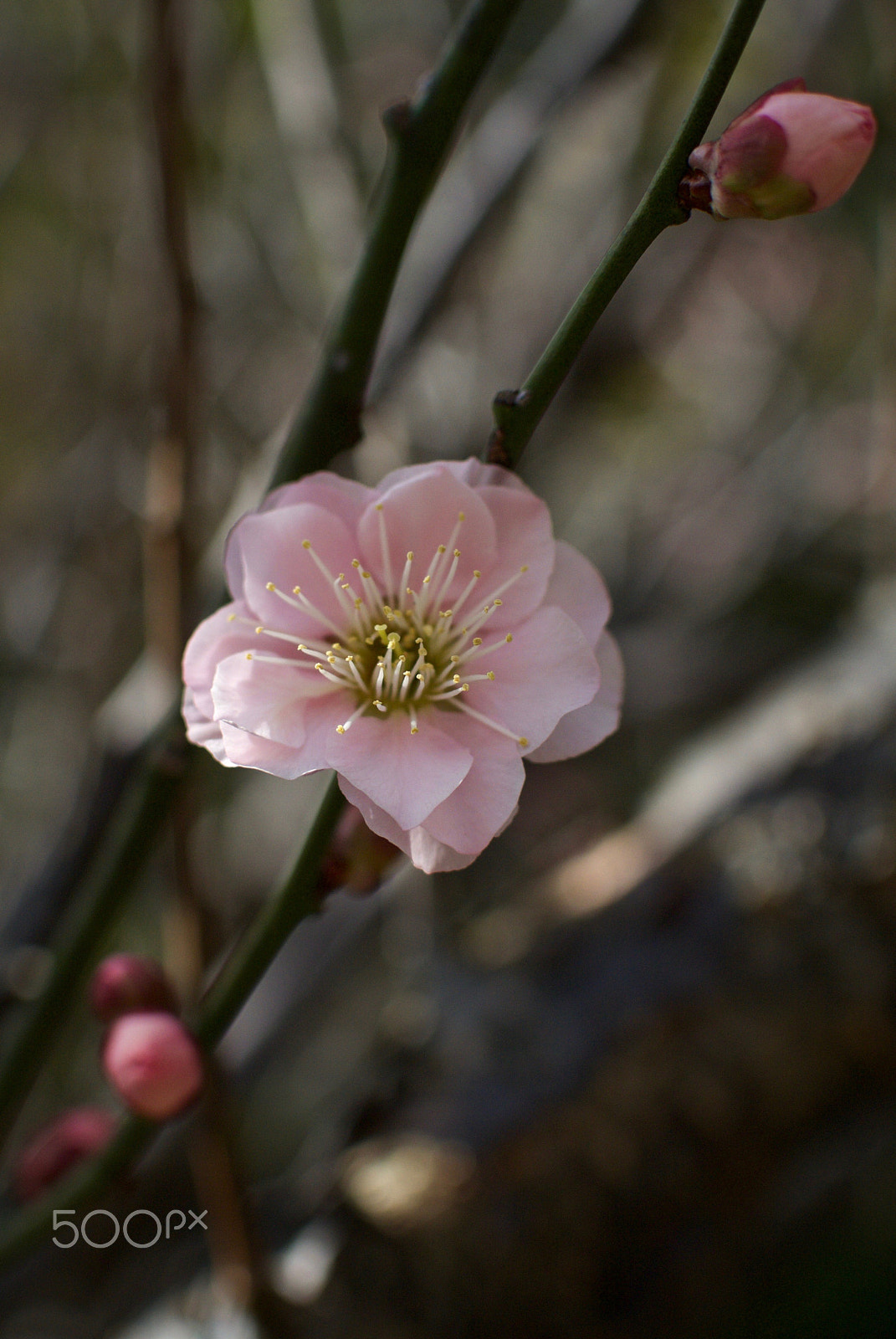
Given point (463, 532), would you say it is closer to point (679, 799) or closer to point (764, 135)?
point (764, 135)

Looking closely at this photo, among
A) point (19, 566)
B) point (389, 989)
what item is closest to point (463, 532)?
point (389, 989)

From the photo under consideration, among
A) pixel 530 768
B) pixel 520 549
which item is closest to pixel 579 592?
pixel 520 549

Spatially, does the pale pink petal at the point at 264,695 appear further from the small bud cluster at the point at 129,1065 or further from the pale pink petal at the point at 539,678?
the small bud cluster at the point at 129,1065

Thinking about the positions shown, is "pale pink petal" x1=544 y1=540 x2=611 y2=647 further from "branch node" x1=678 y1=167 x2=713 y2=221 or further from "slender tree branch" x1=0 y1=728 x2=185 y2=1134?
"slender tree branch" x1=0 y1=728 x2=185 y2=1134

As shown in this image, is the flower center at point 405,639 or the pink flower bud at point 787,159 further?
the flower center at point 405,639

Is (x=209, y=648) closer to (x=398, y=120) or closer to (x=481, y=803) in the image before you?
(x=481, y=803)

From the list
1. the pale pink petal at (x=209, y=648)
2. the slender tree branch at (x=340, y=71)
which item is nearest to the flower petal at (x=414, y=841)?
the pale pink petal at (x=209, y=648)
